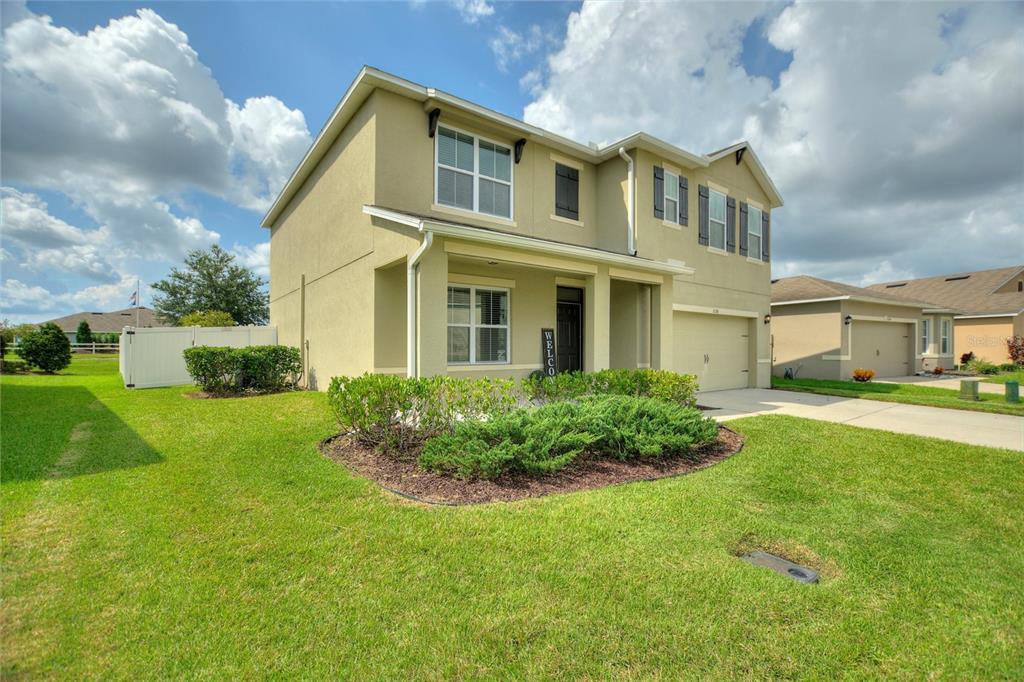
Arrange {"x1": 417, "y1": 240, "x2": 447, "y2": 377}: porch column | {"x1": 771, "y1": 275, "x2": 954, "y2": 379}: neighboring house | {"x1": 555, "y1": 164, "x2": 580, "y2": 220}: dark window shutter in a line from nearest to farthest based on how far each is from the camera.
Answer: {"x1": 417, "y1": 240, "x2": 447, "y2": 377}: porch column
{"x1": 555, "y1": 164, "x2": 580, "y2": 220}: dark window shutter
{"x1": 771, "y1": 275, "x2": 954, "y2": 379}: neighboring house

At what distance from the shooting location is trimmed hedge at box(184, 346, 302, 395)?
1081 cm

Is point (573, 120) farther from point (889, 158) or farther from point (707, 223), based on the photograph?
point (889, 158)

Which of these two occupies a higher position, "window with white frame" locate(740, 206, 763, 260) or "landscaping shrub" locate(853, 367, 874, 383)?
"window with white frame" locate(740, 206, 763, 260)

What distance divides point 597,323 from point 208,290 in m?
35.7

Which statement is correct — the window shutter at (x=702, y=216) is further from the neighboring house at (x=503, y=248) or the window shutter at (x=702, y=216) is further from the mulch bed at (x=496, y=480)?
the mulch bed at (x=496, y=480)

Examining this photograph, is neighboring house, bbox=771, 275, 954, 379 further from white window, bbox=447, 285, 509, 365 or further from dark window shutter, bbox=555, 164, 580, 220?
white window, bbox=447, 285, 509, 365

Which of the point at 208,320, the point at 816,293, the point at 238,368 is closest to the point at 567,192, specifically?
the point at 238,368

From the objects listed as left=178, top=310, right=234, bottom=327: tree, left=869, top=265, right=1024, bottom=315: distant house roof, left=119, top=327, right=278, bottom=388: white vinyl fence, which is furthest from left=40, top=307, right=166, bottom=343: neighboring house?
left=869, top=265, right=1024, bottom=315: distant house roof

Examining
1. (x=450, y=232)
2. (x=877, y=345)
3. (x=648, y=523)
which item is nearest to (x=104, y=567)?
(x=648, y=523)

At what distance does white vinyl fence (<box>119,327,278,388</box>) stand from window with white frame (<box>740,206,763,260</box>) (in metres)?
16.9

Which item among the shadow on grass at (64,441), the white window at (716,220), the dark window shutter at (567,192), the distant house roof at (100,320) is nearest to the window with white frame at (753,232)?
the white window at (716,220)

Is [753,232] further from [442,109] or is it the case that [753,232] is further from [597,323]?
[442,109]

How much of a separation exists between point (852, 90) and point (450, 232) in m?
10.8

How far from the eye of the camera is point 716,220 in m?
13.4
